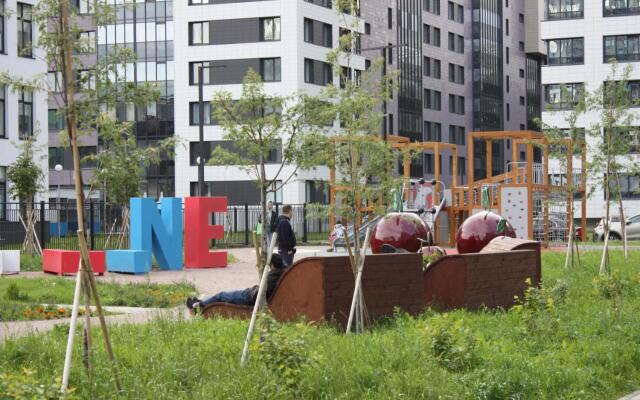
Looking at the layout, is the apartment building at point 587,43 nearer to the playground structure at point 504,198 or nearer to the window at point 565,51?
the window at point 565,51

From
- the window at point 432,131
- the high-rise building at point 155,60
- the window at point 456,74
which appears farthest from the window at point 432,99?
the high-rise building at point 155,60

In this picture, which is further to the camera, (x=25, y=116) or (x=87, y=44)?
(x=25, y=116)

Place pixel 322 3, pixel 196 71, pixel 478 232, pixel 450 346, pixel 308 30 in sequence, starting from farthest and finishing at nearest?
pixel 322 3
pixel 196 71
pixel 308 30
pixel 478 232
pixel 450 346

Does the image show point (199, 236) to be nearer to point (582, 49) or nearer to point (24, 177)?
point (24, 177)

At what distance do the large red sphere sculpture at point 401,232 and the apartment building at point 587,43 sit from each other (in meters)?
47.7

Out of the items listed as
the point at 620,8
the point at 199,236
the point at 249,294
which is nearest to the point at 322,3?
the point at 620,8

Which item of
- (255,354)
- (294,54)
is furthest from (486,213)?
(294,54)

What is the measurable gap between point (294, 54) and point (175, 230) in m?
39.7

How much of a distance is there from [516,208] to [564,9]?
40.8 metres

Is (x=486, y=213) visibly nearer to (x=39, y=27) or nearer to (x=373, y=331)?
(x=373, y=331)

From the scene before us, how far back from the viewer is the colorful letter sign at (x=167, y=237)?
28.8 m

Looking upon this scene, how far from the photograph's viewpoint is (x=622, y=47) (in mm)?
75438

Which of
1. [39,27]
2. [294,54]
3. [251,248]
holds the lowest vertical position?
[251,248]

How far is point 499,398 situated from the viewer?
31.0ft
